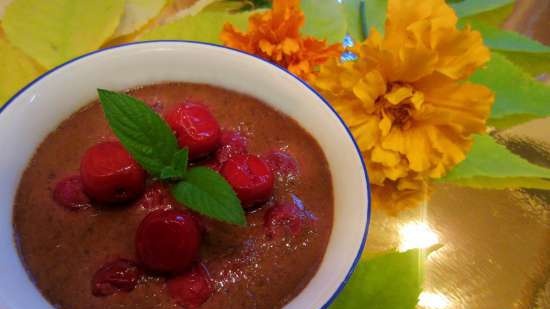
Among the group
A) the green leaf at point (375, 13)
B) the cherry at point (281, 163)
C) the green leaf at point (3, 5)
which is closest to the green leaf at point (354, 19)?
the green leaf at point (375, 13)

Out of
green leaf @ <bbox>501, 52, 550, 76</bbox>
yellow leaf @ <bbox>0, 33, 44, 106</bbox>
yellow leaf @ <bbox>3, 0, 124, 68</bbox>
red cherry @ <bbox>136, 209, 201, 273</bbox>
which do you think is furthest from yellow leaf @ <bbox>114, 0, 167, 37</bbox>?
green leaf @ <bbox>501, 52, 550, 76</bbox>

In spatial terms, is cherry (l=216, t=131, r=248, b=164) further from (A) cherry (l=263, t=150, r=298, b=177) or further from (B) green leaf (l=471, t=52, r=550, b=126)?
(B) green leaf (l=471, t=52, r=550, b=126)

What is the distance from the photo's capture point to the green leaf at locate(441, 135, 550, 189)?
1.43m

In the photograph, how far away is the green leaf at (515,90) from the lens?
1.54 meters

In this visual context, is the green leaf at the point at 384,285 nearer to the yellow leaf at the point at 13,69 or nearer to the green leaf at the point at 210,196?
the green leaf at the point at 210,196

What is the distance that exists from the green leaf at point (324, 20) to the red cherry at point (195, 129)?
0.62 metres

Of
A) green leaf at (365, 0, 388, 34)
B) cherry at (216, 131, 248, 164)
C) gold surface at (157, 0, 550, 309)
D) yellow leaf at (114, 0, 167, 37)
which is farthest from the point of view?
green leaf at (365, 0, 388, 34)

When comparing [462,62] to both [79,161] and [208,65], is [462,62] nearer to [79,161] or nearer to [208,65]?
[208,65]

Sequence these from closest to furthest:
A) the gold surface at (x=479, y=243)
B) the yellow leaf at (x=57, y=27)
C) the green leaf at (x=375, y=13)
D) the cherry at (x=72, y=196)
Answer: the cherry at (x=72, y=196) → the gold surface at (x=479, y=243) → the yellow leaf at (x=57, y=27) → the green leaf at (x=375, y=13)

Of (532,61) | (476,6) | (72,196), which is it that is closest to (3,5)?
(72,196)

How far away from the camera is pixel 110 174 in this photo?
3.23 feet

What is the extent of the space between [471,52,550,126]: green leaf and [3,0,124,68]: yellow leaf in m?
1.13

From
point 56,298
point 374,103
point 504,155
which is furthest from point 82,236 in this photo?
point 504,155

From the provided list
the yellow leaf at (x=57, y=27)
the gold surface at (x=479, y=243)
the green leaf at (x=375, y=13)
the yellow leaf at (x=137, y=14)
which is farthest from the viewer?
the green leaf at (x=375, y=13)
